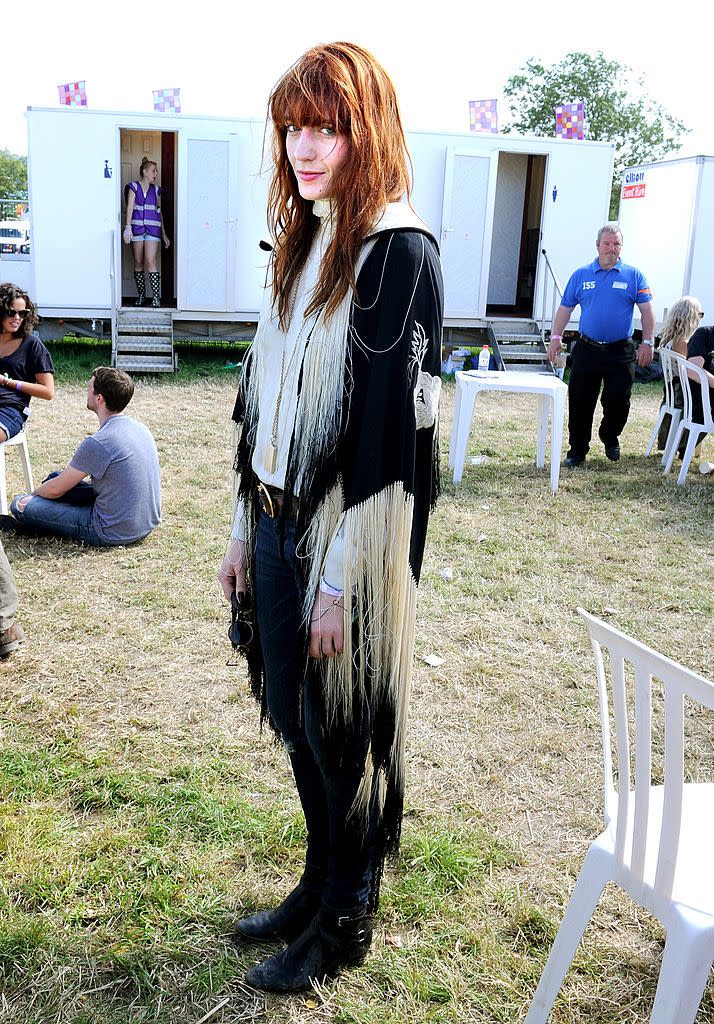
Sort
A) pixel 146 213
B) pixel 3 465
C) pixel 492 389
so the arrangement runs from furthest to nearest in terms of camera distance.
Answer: pixel 146 213 < pixel 492 389 < pixel 3 465

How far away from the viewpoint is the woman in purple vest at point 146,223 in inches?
428

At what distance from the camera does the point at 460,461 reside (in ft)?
20.5

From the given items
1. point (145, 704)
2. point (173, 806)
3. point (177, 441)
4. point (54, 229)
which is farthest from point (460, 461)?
point (54, 229)

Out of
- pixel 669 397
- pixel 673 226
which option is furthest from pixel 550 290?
pixel 669 397

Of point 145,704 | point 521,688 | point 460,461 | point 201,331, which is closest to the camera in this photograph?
point 145,704

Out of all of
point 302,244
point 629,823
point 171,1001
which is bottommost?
point 171,1001

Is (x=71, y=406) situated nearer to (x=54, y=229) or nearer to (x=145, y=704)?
(x=54, y=229)

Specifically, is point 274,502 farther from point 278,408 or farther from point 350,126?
point 350,126

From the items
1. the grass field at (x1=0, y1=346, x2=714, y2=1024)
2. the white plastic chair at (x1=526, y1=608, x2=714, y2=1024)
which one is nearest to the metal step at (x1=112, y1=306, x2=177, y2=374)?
the grass field at (x1=0, y1=346, x2=714, y2=1024)

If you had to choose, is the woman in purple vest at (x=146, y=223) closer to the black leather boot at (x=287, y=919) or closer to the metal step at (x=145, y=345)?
the metal step at (x=145, y=345)

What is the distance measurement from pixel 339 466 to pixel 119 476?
3.20 m

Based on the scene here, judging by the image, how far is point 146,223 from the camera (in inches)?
434

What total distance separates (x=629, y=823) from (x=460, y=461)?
466cm

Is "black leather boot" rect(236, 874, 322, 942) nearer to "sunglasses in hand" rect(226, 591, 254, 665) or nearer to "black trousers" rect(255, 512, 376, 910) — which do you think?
"black trousers" rect(255, 512, 376, 910)
